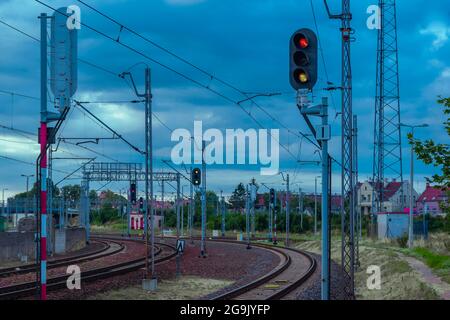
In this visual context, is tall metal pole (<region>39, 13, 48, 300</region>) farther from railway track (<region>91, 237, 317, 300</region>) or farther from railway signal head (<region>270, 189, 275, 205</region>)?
railway signal head (<region>270, 189, 275, 205</region>)

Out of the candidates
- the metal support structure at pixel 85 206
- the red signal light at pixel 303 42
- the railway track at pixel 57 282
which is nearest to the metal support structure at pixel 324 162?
the red signal light at pixel 303 42

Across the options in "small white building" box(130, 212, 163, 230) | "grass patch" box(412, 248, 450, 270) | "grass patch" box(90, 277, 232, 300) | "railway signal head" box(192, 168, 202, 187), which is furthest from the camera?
"small white building" box(130, 212, 163, 230)

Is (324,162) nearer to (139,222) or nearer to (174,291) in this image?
(174,291)

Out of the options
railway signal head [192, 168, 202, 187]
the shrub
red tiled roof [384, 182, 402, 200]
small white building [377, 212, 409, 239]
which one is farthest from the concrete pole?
red tiled roof [384, 182, 402, 200]

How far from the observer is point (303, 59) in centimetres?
1196

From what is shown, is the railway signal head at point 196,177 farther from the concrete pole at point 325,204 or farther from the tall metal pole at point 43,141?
the concrete pole at point 325,204

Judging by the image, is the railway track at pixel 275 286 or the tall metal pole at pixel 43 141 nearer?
the tall metal pole at pixel 43 141

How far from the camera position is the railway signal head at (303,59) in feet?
39.1

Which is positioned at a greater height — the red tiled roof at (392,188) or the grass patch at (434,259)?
the red tiled roof at (392,188)

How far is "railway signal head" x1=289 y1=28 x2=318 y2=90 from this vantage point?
39.1 feet

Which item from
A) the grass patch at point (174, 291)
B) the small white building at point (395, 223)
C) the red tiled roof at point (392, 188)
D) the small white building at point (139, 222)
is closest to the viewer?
the grass patch at point (174, 291)

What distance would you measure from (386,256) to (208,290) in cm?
1570
